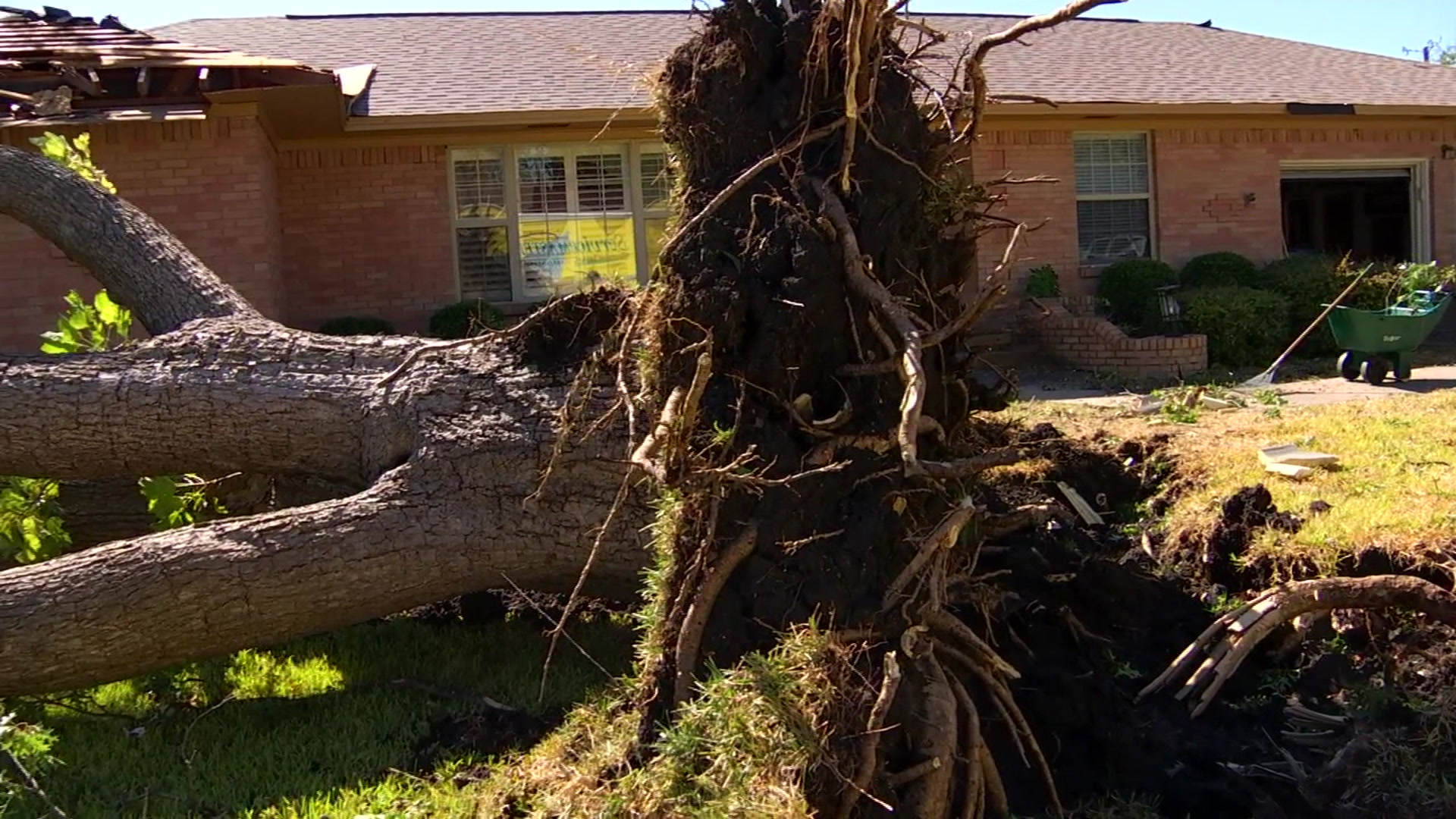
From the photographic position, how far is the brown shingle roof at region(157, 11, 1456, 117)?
1380 cm

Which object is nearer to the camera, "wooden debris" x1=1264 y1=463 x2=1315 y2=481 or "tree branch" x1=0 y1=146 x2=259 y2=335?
"tree branch" x1=0 y1=146 x2=259 y2=335

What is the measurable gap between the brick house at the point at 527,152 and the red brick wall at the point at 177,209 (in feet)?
0.07

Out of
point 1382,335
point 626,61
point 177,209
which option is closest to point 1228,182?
point 1382,335

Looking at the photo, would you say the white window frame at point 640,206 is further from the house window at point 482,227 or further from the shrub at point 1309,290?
the shrub at point 1309,290

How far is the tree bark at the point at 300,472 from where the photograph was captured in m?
4.39

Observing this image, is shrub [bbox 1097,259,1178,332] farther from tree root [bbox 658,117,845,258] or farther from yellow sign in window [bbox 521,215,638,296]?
tree root [bbox 658,117,845,258]

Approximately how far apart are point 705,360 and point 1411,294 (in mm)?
11192

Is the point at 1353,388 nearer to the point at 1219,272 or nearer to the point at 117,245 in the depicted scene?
the point at 1219,272

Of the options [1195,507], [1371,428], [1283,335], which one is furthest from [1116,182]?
[1195,507]

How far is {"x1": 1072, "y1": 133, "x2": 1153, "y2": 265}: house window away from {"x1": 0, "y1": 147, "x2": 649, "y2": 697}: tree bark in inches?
475

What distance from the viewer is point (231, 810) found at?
3830mm

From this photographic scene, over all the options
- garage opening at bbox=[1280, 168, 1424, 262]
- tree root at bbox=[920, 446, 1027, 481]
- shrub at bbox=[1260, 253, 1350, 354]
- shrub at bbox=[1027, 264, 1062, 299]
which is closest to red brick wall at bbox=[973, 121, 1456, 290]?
shrub at bbox=[1027, 264, 1062, 299]

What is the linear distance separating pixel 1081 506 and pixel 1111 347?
7.70m

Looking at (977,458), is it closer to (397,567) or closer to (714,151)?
(714,151)
